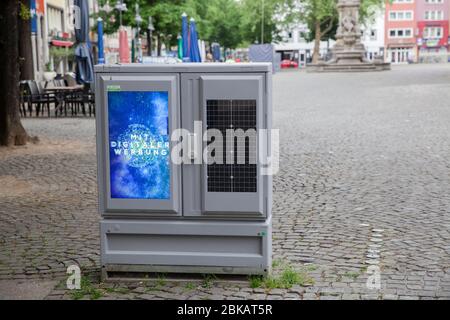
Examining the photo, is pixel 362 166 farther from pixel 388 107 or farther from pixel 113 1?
pixel 113 1

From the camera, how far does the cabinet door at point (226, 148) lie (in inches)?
205

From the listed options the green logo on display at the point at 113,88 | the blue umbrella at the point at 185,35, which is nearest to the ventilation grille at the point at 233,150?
the green logo on display at the point at 113,88

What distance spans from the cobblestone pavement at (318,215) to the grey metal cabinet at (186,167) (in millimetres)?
226

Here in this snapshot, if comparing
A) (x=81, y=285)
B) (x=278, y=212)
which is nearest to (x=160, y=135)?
(x=81, y=285)

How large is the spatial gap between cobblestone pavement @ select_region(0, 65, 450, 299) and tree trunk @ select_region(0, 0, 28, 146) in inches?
19.3

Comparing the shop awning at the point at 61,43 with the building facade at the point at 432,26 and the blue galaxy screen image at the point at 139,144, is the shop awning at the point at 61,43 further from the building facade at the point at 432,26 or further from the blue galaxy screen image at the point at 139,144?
the building facade at the point at 432,26

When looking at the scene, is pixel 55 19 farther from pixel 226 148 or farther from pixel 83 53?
pixel 226 148

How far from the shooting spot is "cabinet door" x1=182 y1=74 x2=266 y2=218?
5195mm

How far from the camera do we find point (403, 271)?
18.7 ft

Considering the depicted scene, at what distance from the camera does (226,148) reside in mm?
5293

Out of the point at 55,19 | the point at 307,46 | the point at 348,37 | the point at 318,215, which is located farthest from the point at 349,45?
the point at 307,46

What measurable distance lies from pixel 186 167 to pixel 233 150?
34 cm

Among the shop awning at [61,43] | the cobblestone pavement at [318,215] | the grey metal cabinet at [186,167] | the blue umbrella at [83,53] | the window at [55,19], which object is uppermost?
the window at [55,19]

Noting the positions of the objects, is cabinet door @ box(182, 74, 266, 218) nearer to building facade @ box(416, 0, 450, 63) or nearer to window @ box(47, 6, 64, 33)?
window @ box(47, 6, 64, 33)
